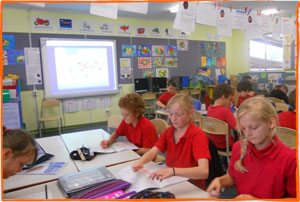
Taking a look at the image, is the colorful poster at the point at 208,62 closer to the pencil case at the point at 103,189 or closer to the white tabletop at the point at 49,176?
the white tabletop at the point at 49,176

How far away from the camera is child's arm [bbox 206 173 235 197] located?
39.5 inches

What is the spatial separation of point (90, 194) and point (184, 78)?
18.8ft

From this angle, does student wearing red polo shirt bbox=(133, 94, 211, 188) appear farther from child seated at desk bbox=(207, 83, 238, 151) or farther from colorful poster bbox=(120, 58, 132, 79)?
colorful poster bbox=(120, 58, 132, 79)

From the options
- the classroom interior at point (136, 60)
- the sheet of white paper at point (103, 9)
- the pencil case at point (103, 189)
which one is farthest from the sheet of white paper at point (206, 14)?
the pencil case at point (103, 189)

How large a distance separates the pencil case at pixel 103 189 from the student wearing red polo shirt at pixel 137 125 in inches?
28.9

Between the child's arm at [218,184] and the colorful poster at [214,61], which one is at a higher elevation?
the colorful poster at [214,61]

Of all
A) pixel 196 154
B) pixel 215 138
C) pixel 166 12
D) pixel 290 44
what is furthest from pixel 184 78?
pixel 196 154

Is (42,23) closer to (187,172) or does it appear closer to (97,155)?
(97,155)

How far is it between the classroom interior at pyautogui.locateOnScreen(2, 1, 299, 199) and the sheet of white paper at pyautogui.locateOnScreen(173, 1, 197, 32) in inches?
31.5

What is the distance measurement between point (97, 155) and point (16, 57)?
4225mm

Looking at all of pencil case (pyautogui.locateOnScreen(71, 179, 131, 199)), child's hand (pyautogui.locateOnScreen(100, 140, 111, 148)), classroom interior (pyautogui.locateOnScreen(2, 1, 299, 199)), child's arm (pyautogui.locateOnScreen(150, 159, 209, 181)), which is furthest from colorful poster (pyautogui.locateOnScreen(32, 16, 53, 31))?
child's arm (pyautogui.locateOnScreen(150, 159, 209, 181))

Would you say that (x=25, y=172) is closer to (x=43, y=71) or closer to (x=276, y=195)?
(x=276, y=195)

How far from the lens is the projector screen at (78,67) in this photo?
5.21 m

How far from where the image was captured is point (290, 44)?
6555 mm
